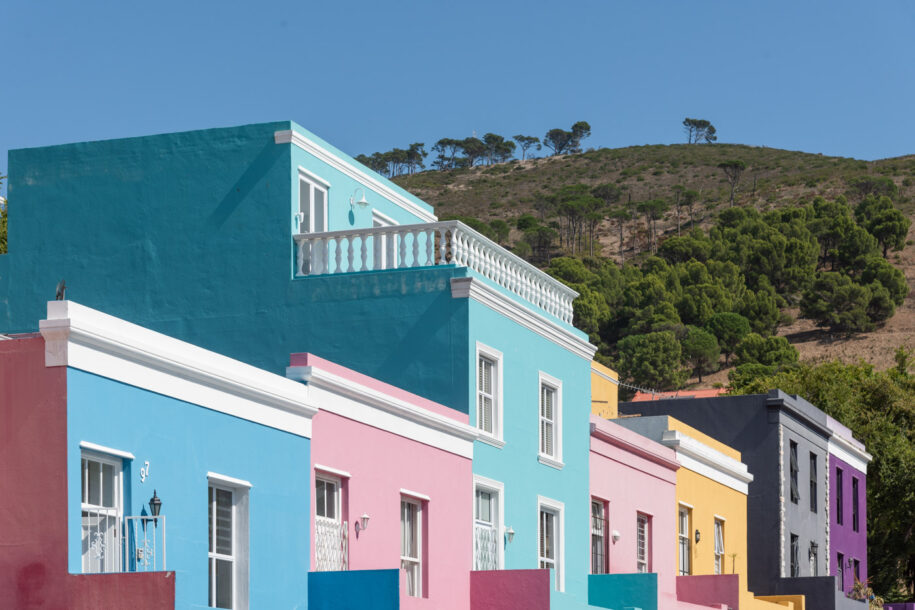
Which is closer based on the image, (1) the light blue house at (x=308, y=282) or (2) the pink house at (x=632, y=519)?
(1) the light blue house at (x=308, y=282)

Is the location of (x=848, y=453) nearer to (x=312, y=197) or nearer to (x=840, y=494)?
(x=840, y=494)

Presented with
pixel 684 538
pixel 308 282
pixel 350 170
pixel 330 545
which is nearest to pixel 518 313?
pixel 308 282

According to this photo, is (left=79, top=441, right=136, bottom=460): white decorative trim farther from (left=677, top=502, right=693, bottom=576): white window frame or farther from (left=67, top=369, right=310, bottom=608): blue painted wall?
(left=677, top=502, right=693, bottom=576): white window frame

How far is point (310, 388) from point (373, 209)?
7992 mm

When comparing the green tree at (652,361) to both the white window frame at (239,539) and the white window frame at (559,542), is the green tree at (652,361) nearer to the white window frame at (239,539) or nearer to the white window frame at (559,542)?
the white window frame at (559,542)

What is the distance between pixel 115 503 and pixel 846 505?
31063 millimetres

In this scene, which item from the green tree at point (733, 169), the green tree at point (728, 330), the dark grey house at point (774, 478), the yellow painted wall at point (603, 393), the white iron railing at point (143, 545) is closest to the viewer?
the white iron railing at point (143, 545)

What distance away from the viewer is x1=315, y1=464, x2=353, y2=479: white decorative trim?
1758 centimetres

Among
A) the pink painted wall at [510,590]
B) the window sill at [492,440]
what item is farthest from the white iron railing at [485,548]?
the window sill at [492,440]

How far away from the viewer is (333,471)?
1784cm

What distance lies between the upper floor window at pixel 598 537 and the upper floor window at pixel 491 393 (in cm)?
469

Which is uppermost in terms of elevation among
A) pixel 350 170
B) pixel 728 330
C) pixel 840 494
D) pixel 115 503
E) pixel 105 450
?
pixel 728 330

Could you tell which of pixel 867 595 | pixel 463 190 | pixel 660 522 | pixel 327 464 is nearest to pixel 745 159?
pixel 463 190

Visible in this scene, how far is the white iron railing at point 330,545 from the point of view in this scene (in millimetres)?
17547
